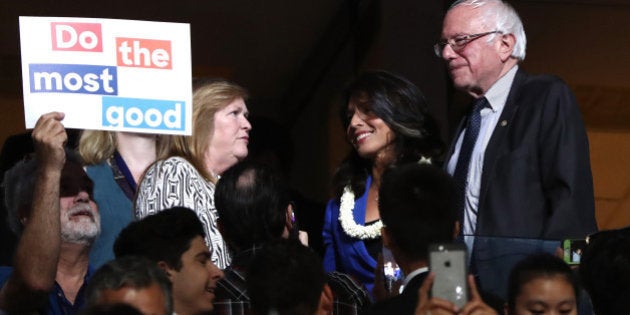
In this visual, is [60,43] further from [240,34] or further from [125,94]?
[240,34]

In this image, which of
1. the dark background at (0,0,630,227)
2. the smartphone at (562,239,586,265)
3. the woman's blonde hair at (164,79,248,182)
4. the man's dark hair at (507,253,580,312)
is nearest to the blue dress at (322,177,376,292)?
the woman's blonde hair at (164,79,248,182)

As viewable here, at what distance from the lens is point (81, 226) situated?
644cm

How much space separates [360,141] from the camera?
6.97 metres

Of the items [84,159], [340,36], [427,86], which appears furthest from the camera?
[340,36]

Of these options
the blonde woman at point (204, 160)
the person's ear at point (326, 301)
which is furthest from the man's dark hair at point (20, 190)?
the person's ear at point (326, 301)

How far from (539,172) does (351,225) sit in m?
0.84

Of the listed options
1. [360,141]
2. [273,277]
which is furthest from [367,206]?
[273,277]

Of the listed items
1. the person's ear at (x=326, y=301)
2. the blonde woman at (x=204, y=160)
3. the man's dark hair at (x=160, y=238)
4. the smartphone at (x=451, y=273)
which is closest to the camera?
the smartphone at (x=451, y=273)

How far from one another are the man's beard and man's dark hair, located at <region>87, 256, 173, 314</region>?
118 cm

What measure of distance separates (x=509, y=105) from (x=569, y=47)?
349 cm

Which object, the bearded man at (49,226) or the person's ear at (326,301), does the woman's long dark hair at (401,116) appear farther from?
the person's ear at (326,301)

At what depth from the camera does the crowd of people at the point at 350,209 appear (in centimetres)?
516

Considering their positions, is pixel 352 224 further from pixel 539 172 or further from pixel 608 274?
pixel 608 274

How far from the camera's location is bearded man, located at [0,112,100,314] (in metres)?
6.02
